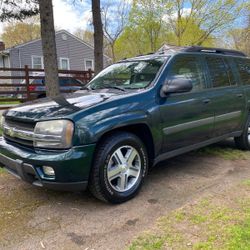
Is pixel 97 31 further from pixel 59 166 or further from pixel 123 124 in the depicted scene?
pixel 59 166

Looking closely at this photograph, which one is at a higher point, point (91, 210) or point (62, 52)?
point (62, 52)

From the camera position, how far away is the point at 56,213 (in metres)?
3.21

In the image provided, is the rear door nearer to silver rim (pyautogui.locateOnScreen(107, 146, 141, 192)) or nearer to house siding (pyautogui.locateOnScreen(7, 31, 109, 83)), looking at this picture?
silver rim (pyautogui.locateOnScreen(107, 146, 141, 192))

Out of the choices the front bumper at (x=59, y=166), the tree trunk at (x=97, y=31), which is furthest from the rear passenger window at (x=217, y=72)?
the tree trunk at (x=97, y=31)

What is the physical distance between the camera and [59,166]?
290 centimetres

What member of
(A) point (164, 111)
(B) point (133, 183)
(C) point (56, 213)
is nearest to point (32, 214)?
(C) point (56, 213)

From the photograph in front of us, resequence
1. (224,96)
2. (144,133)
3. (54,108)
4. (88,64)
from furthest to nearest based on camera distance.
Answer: (88,64) → (224,96) → (144,133) → (54,108)

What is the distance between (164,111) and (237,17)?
22.5 meters

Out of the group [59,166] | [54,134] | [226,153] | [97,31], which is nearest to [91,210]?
[59,166]

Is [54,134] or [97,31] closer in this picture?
[54,134]

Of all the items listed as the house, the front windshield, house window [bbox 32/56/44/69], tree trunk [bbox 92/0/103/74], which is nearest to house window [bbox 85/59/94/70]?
the house

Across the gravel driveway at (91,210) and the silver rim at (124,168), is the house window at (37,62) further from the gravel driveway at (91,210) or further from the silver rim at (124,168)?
the silver rim at (124,168)

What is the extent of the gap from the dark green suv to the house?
65.7ft

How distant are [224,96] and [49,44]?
407 cm
